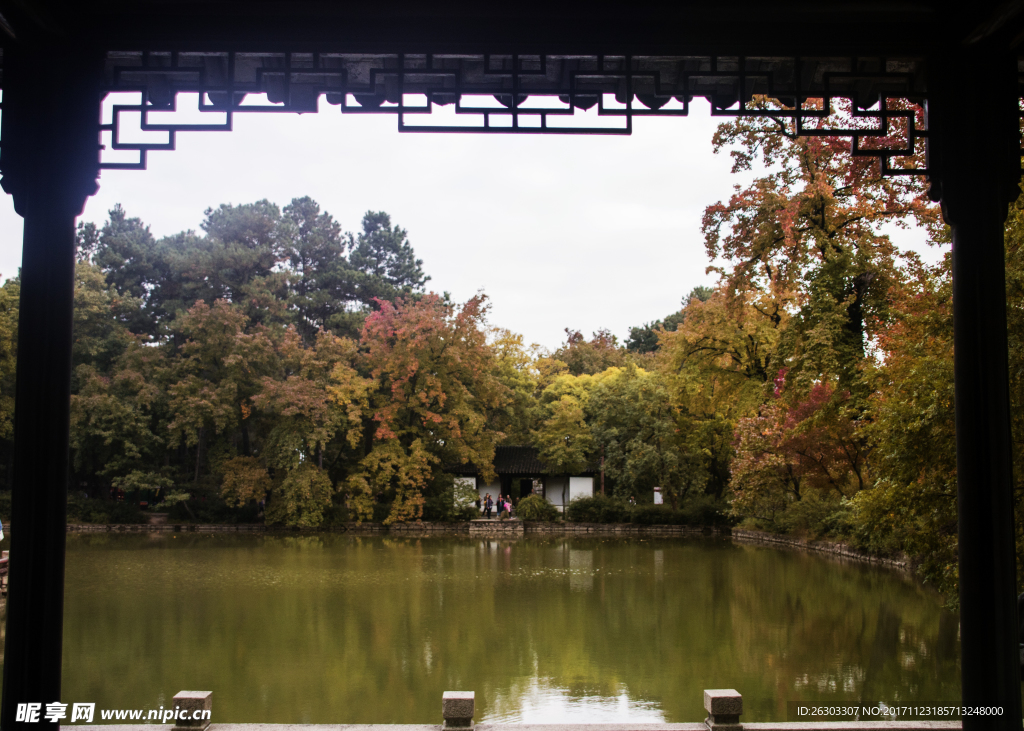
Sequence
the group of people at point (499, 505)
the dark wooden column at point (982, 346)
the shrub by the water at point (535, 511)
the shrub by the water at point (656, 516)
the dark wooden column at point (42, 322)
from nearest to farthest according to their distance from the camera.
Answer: the dark wooden column at point (42, 322) < the dark wooden column at point (982, 346) < the shrub by the water at point (656, 516) < the shrub by the water at point (535, 511) < the group of people at point (499, 505)

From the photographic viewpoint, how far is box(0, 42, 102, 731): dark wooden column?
115 inches

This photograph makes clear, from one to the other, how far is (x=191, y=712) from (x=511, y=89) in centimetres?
377

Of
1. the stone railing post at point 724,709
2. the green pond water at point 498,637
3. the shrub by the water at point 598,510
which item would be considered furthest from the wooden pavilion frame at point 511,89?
the shrub by the water at point 598,510

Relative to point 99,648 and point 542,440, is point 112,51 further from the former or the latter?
point 542,440

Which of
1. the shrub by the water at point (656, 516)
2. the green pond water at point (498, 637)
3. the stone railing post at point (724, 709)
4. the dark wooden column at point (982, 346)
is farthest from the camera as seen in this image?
the shrub by the water at point (656, 516)

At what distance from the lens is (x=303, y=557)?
58.9ft

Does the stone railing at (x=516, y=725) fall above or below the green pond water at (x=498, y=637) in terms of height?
above

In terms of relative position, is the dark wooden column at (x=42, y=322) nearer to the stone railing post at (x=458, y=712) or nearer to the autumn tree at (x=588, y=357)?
→ the stone railing post at (x=458, y=712)

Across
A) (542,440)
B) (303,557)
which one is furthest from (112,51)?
(542,440)

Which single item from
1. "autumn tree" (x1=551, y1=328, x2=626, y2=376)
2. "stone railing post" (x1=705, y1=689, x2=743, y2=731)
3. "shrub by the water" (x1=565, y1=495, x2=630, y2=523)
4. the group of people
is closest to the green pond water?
"stone railing post" (x1=705, y1=689, x2=743, y2=731)

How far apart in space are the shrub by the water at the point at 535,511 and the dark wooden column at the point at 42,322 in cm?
2360

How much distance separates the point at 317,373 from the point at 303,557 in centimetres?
915

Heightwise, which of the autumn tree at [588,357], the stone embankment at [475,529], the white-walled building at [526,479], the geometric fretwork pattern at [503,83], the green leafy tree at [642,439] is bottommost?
the stone embankment at [475,529]

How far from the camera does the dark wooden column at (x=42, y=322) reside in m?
2.92
